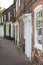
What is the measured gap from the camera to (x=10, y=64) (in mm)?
14758

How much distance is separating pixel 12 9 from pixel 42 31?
3728cm

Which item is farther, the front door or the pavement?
the pavement

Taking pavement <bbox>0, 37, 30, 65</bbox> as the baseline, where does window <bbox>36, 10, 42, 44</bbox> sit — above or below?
above

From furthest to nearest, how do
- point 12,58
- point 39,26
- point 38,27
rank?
point 12,58
point 38,27
point 39,26

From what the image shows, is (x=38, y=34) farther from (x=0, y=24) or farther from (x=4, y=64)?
(x=0, y=24)

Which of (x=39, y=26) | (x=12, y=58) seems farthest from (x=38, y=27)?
(x=12, y=58)

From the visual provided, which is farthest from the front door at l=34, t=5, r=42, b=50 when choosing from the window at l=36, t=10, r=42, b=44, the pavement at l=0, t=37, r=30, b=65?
the pavement at l=0, t=37, r=30, b=65

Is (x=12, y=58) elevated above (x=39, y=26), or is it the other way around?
(x=39, y=26)

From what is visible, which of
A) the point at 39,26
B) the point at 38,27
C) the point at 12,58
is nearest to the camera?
the point at 39,26

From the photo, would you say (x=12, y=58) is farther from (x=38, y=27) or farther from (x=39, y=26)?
(x=39, y=26)

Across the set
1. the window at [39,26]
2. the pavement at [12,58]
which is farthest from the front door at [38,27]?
the pavement at [12,58]

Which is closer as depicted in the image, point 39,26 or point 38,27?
point 39,26

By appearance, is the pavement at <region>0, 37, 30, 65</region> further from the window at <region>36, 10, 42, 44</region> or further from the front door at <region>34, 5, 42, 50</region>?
the window at <region>36, 10, 42, 44</region>

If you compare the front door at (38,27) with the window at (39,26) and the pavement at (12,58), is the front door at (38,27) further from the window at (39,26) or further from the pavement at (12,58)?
the pavement at (12,58)
